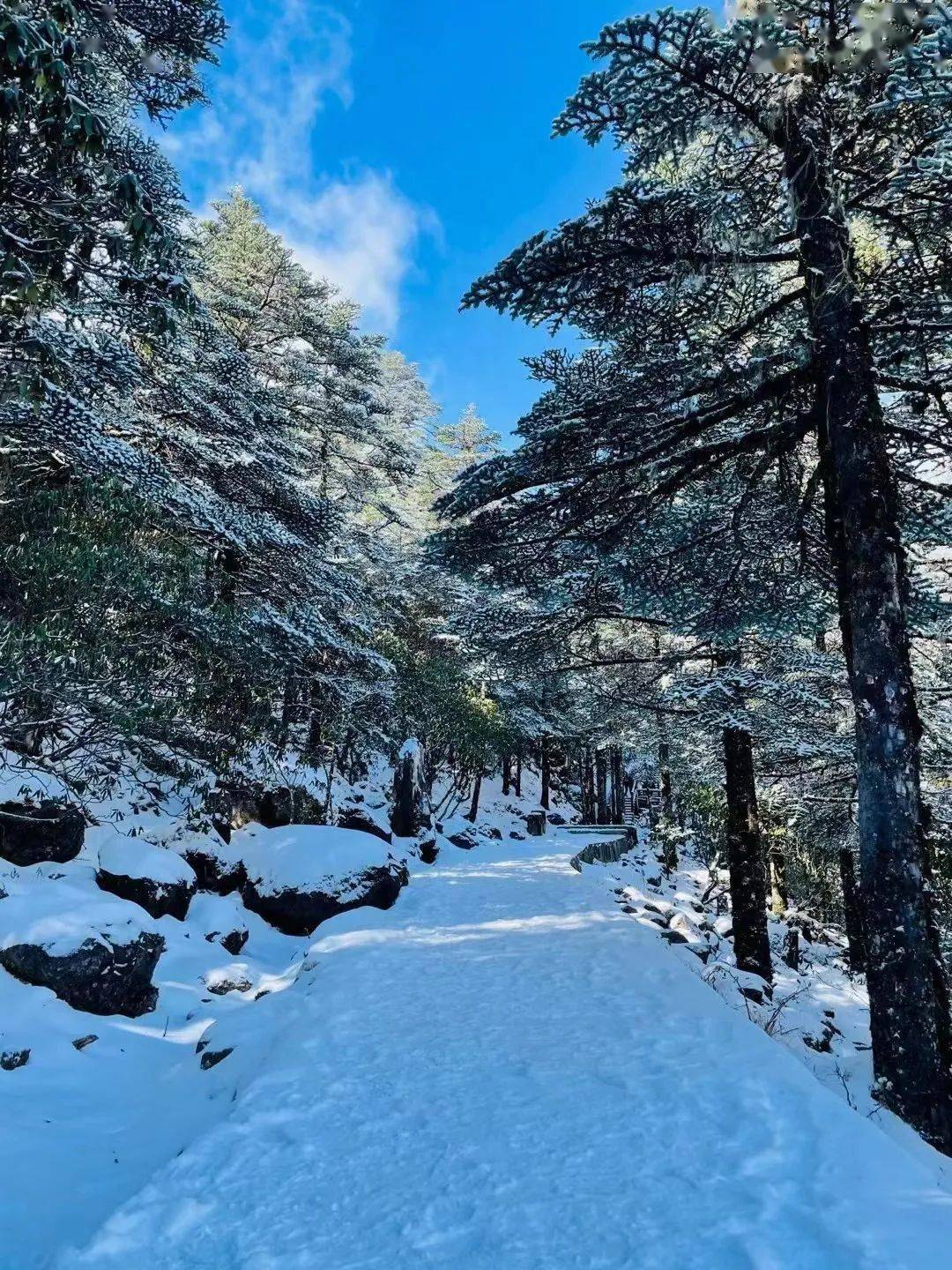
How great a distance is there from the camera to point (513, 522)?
6730 millimetres

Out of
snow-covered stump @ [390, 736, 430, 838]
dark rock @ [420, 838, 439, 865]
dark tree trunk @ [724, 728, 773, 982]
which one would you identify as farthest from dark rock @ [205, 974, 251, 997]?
snow-covered stump @ [390, 736, 430, 838]

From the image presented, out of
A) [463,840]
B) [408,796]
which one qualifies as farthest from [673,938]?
[463,840]

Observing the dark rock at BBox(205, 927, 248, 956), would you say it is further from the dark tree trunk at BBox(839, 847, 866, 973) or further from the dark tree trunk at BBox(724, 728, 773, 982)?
the dark tree trunk at BBox(839, 847, 866, 973)

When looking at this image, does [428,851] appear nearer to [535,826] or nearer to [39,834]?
[39,834]

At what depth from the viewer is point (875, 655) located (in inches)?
199

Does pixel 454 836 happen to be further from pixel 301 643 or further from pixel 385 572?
pixel 301 643

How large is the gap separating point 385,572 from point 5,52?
19282mm

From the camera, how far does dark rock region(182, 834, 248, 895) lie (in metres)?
9.71

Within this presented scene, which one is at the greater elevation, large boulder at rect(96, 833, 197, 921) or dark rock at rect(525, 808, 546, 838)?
large boulder at rect(96, 833, 197, 921)

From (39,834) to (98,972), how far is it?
2515 mm

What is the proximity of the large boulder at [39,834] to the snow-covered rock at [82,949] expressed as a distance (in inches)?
46.7

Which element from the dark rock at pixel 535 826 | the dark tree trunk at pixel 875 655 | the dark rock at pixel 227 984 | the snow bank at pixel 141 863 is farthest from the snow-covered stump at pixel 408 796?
the dark tree trunk at pixel 875 655

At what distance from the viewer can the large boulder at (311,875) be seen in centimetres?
948

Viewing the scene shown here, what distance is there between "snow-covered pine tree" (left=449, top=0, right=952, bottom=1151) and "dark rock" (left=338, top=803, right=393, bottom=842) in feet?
33.7
